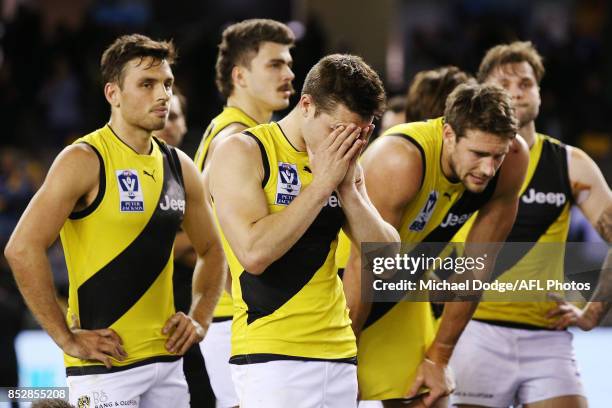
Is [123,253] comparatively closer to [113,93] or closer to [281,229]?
[113,93]

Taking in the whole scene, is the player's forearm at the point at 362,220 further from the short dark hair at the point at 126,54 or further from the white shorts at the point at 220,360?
the white shorts at the point at 220,360

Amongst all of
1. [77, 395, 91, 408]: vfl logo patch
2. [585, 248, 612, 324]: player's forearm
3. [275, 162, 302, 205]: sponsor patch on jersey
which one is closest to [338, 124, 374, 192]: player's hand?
[275, 162, 302, 205]: sponsor patch on jersey

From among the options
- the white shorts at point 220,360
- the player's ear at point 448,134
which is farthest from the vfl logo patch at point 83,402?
the player's ear at point 448,134

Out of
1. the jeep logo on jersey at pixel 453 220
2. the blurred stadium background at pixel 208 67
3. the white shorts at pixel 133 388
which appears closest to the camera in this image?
the white shorts at pixel 133 388

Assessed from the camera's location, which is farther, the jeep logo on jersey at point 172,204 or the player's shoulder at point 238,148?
the jeep logo on jersey at point 172,204

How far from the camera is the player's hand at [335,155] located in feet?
11.3

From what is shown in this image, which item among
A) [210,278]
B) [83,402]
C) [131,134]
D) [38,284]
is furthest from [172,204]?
[83,402]

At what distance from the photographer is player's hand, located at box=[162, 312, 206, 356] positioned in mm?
4385

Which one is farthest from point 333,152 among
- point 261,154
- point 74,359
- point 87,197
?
point 74,359

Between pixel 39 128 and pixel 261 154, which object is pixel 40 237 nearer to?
pixel 261 154

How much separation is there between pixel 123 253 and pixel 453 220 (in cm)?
159

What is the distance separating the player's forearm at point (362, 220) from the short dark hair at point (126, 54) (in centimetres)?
130

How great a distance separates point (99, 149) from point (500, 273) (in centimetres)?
244

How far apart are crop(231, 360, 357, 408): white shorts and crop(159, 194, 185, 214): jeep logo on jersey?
95cm
